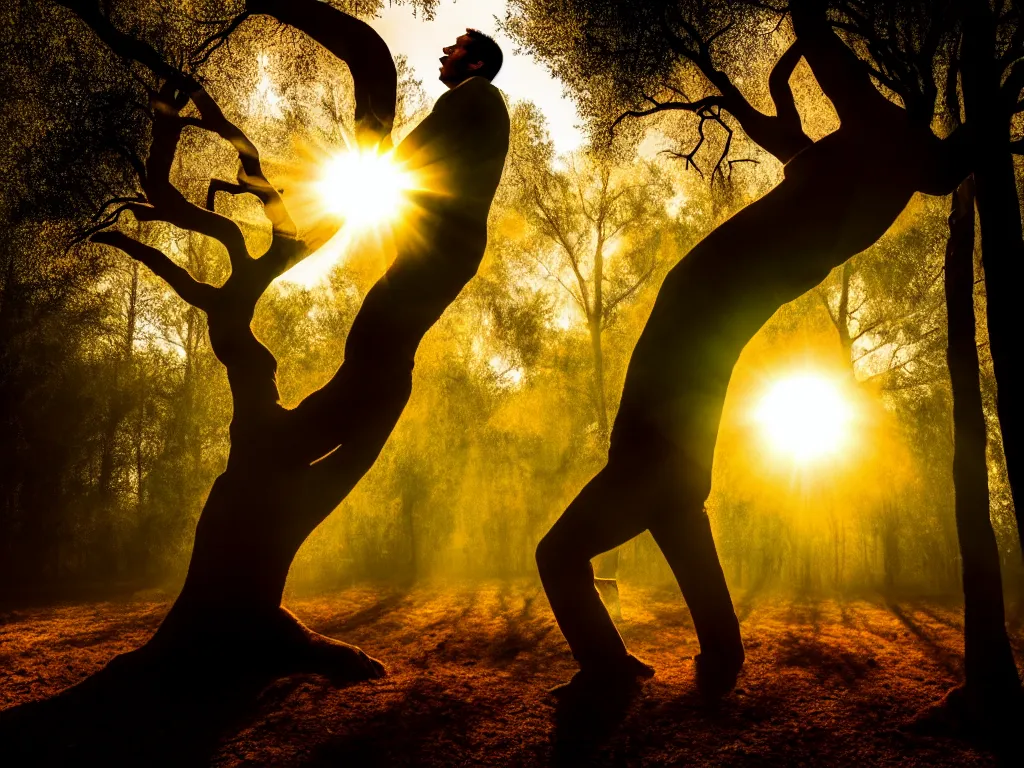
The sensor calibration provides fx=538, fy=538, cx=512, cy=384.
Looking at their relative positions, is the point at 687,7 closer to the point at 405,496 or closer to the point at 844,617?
the point at 844,617

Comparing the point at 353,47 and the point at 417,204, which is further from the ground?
the point at 353,47

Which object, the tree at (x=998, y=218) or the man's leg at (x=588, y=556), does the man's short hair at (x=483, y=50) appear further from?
the man's leg at (x=588, y=556)

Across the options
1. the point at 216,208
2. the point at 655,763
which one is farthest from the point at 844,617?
the point at 216,208

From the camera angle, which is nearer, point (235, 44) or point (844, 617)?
point (235, 44)

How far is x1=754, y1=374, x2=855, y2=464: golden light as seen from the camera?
15.9 m

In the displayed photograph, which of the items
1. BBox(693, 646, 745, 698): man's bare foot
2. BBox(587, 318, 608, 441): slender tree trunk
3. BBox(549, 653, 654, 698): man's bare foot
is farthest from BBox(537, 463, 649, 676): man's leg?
BBox(587, 318, 608, 441): slender tree trunk

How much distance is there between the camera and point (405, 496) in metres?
22.3

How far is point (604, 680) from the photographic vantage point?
458 cm

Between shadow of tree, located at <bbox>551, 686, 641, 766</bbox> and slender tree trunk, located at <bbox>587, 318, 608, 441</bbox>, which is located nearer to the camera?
shadow of tree, located at <bbox>551, 686, 641, 766</bbox>

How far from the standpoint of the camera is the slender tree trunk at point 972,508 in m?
4.16

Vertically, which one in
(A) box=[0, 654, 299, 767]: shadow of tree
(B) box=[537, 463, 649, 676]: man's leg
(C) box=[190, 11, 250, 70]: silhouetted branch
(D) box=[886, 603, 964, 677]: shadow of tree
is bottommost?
(D) box=[886, 603, 964, 677]: shadow of tree

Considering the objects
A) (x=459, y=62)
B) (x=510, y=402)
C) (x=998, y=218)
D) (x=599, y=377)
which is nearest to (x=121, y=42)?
(x=459, y=62)

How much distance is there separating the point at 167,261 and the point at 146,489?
17186 millimetres

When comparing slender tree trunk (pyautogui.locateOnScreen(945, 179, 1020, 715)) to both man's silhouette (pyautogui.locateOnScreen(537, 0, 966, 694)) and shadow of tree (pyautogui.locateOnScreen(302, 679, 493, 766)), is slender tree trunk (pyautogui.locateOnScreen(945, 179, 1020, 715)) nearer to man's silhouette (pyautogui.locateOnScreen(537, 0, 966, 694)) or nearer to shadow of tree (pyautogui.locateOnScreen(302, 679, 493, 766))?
man's silhouette (pyautogui.locateOnScreen(537, 0, 966, 694))
